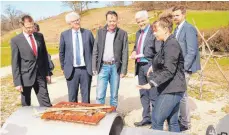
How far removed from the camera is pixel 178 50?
12.7 ft

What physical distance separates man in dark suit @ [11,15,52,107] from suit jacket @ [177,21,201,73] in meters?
2.39

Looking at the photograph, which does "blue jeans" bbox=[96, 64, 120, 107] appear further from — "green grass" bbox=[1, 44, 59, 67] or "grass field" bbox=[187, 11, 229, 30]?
"grass field" bbox=[187, 11, 229, 30]

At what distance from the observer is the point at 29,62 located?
5285 millimetres

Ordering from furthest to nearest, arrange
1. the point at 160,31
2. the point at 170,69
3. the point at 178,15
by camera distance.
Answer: the point at 178,15
the point at 160,31
the point at 170,69

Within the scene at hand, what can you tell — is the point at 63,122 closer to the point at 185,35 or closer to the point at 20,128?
the point at 20,128

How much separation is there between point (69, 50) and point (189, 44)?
7.03ft

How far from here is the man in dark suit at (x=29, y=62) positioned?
5121 millimetres

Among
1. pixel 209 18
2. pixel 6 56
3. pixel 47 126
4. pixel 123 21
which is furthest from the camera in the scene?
pixel 123 21

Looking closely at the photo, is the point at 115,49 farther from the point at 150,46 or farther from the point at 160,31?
the point at 160,31

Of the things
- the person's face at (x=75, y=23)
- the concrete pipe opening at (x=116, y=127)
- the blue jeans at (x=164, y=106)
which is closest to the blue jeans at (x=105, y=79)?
the person's face at (x=75, y=23)

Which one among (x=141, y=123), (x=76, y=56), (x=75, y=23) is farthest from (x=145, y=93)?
(x=75, y=23)

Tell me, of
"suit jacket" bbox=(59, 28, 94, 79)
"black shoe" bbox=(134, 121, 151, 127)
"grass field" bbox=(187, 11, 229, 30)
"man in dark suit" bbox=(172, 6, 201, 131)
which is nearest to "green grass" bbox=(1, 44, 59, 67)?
"suit jacket" bbox=(59, 28, 94, 79)

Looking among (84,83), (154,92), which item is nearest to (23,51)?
(84,83)

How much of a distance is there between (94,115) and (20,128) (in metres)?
0.83
